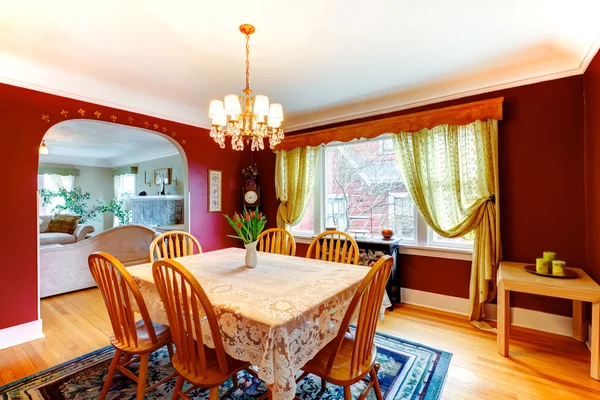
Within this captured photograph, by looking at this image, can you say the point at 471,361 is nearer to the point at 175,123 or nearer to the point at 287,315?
the point at 287,315

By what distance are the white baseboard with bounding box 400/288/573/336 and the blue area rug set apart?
936 mm

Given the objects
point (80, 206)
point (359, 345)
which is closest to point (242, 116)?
point (359, 345)

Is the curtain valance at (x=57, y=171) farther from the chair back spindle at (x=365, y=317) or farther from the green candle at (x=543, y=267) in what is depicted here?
the green candle at (x=543, y=267)

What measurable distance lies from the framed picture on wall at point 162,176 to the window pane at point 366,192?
176 inches

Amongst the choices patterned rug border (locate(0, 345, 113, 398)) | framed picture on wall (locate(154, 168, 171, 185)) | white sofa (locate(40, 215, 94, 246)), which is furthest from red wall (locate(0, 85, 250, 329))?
framed picture on wall (locate(154, 168, 171, 185))

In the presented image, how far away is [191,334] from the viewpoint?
1257 millimetres

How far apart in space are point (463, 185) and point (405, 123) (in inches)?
35.8

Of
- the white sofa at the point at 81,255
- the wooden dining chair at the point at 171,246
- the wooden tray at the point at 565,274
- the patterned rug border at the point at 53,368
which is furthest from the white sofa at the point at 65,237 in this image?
the wooden tray at the point at 565,274

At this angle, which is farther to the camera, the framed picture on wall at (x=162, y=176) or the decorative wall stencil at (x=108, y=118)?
the framed picture on wall at (x=162, y=176)

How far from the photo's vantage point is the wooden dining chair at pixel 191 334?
4.03 feet

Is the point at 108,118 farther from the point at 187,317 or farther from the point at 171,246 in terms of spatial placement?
the point at 187,317

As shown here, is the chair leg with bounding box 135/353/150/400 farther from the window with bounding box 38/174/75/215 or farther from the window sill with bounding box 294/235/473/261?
the window with bounding box 38/174/75/215

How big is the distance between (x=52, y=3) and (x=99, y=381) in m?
2.48

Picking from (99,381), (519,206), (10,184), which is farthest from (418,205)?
(10,184)
